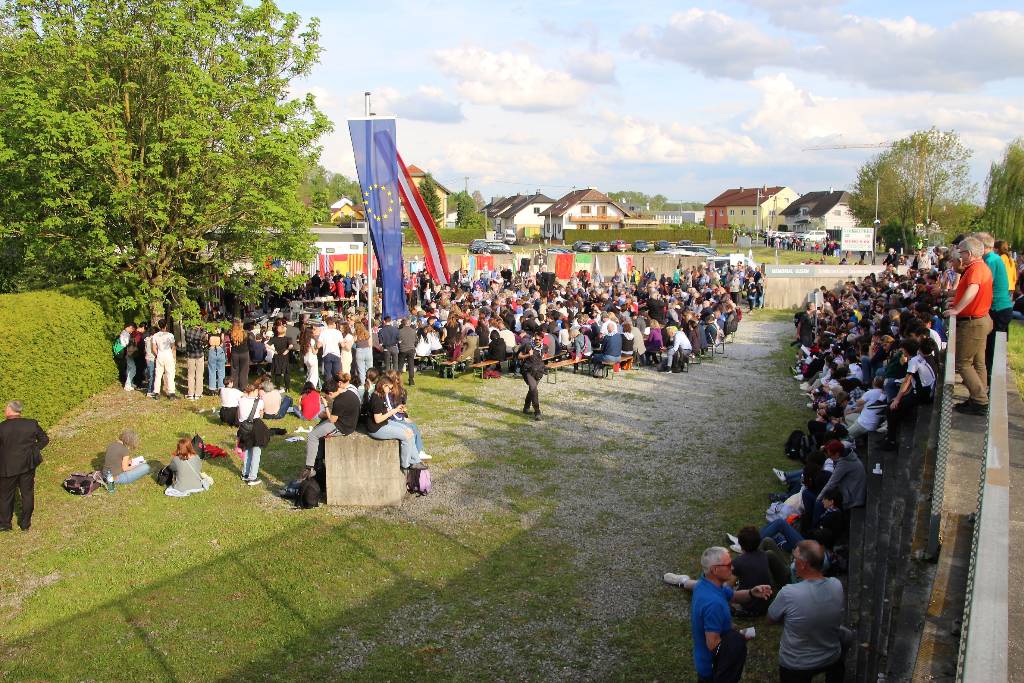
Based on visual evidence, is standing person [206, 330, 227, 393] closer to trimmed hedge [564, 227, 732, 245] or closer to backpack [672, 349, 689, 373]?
backpack [672, 349, 689, 373]

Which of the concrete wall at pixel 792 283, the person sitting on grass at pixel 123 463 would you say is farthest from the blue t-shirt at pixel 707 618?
the concrete wall at pixel 792 283

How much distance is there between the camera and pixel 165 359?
15.9 meters

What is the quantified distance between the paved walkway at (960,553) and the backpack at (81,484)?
10003 mm

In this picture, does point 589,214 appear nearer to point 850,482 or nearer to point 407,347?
point 407,347

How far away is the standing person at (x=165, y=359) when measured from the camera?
52.4 feet

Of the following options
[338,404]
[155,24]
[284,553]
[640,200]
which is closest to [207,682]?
[284,553]

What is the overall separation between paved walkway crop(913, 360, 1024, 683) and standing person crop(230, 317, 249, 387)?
40.3ft

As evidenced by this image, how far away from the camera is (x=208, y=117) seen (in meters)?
16.6

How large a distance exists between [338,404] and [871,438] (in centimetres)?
655

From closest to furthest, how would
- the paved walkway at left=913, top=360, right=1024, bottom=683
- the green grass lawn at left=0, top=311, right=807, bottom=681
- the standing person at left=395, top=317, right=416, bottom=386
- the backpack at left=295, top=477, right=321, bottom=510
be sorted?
the paved walkway at left=913, top=360, right=1024, bottom=683 → the green grass lawn at left=0, top=311, right=807, bottom=681 → the backpack at left=295, top=477, right=321, bottom=510 → the standing person at left=395, top=317, right=416, bottom=386

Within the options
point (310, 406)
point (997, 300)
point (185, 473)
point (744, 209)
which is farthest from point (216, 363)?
point (744, 209)

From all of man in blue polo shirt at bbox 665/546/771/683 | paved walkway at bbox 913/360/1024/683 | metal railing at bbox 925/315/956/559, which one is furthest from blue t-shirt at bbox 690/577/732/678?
metal railing at bbox 925/315/956/559

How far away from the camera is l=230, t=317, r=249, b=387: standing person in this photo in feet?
52.0

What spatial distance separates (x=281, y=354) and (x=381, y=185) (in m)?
3.94
